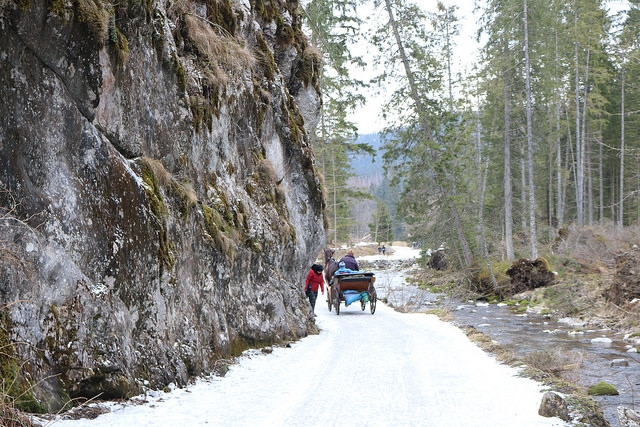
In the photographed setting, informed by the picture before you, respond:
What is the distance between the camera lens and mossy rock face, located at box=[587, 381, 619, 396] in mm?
8219

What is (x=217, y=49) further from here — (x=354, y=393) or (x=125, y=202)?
(x=354, y=393)

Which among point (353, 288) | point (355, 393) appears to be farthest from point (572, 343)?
point (355, 393)

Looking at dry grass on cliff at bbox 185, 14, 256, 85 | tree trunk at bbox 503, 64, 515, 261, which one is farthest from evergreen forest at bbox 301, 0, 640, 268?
dry grass on cliff at bbox 185, 14, 256, 85

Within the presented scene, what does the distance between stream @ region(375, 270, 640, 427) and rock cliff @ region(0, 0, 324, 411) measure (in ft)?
18.2

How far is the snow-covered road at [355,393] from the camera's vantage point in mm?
5742

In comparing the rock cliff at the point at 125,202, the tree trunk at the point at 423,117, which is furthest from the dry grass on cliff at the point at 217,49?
the tree trunk at the point at 423,117

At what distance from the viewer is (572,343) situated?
13109 mm

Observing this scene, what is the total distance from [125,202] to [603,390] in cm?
736

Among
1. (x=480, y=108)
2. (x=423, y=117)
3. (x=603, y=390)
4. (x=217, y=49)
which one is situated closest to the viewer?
(x=603, y=390)

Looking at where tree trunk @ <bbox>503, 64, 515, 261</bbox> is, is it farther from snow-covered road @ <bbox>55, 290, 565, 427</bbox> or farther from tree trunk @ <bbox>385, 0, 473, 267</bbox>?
snow-covered road @ <bbox>55, 290, 565, 427</bbox>

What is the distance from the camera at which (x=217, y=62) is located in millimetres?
9688

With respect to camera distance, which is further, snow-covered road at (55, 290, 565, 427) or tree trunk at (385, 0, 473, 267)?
tree trunk at (385, 0, 473, 267)

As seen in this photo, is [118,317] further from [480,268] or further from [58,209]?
[480,268]

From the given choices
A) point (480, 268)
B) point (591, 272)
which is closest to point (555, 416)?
point (591, 272)
